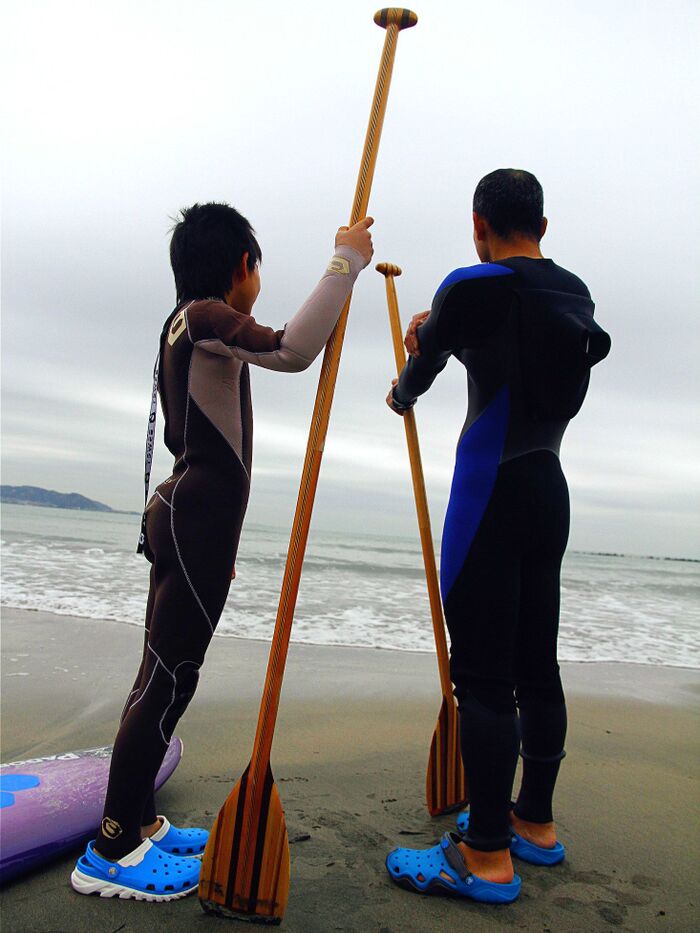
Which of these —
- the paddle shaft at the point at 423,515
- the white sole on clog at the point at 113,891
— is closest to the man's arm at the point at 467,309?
the paddle shaft at the point at 423,515

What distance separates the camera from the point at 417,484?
253 cm

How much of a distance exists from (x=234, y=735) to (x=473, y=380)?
2.30 m

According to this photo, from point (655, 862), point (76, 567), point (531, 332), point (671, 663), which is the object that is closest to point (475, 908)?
point (655, 862)

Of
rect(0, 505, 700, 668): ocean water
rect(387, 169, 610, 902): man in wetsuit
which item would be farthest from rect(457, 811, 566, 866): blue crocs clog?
rect(0, 505, 700, 668): ocean water

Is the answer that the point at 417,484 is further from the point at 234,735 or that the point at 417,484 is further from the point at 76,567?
the point at 76,567

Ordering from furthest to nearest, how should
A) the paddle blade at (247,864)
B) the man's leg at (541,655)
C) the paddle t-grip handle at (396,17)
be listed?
→ the paddle t-grip handle at (396,17) < the man's leg at (541,655) < the paddle blade at (247,864)

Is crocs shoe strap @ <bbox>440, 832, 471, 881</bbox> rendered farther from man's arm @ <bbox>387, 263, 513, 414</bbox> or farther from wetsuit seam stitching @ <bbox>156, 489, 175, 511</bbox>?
man's arm @ <bbox>387, 263, 513, 414</bbox>

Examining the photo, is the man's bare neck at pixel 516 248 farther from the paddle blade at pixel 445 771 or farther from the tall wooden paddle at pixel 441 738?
the paddle blade at pixel 445 771

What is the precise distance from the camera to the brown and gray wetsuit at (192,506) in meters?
1.76

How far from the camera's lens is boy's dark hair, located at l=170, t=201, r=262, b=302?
196cm

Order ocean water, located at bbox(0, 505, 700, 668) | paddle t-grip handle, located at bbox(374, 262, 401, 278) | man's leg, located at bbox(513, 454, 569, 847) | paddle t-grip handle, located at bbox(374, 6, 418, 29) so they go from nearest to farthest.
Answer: man's leg, located at bbox(513, 454, 569, 847) < paddle t-grip handle, located at bbox(374, 6, 418, 29) < paddle t-grip handle, located at bbox(374, 262, 401, 278) < ocean water, located at bbox(0, 505, 700, 668)

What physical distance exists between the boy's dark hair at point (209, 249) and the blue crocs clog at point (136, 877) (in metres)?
1.61

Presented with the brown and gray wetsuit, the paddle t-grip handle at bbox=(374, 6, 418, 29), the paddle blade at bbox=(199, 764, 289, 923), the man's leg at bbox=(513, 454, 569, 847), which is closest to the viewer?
the paddle blade at bbox=(199, 764, 289, 923)

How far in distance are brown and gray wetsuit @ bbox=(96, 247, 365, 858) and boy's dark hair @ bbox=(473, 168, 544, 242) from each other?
46 centimetres
